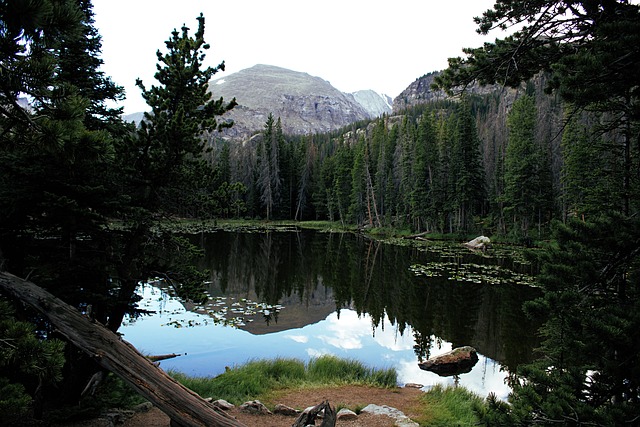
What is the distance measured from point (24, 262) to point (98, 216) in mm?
1416

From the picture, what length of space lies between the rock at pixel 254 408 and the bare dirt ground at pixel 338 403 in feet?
0.38

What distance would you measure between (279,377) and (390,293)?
1035 cm

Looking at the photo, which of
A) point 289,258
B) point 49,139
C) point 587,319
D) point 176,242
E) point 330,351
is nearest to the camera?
point 49,139

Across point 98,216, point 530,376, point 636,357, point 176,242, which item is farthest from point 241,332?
point 636,357

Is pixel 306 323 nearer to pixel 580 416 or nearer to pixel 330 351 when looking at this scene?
pixel 330 351

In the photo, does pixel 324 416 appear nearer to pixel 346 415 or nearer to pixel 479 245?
pixel 346 415

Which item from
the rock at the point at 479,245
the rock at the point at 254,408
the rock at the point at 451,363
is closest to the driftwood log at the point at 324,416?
the rock at the point at 254,408

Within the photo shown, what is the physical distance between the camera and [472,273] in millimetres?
22547

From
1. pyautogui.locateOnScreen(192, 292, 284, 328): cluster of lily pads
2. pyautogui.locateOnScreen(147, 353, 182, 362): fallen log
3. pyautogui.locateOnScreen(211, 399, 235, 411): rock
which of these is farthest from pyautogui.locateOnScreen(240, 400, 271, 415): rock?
pyautogui.locateOnScreen(192, 292, 284, 328): cluster of lily pads

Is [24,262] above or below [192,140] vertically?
below

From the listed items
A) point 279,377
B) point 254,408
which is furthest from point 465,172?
point 254,408

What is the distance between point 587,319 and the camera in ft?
9.71

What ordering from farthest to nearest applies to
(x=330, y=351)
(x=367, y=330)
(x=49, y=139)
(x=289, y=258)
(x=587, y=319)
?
1. (x=289, y=258)
2. (x=367, y=330)
3. (x=330, y=351)
4. (x=587, y=319)
5. (x=49, y=139)

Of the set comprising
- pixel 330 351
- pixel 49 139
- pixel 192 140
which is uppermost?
pixel 192 140
